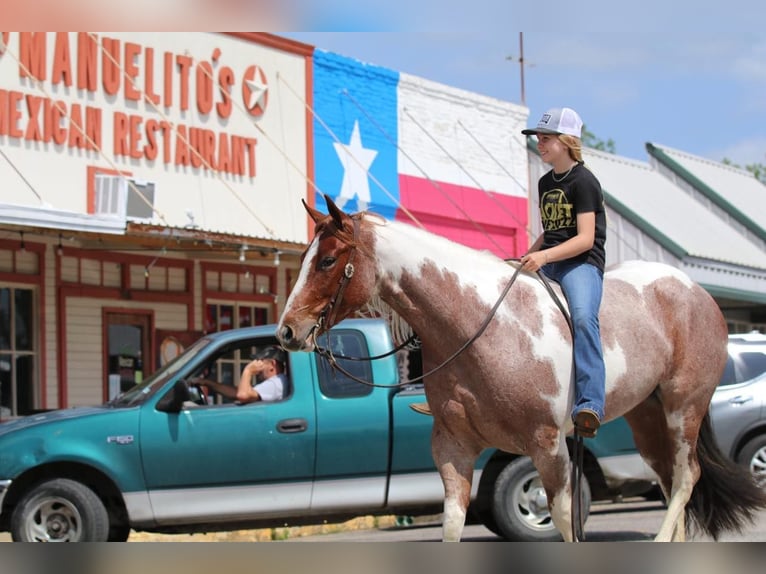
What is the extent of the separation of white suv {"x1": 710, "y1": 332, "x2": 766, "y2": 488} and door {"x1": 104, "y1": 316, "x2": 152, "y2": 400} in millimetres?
9047

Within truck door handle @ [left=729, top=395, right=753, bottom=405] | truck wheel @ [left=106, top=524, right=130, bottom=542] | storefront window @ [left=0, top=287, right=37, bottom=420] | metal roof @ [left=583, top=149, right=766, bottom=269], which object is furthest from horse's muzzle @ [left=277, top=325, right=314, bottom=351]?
metal roof @ [left=583, top=149, right=766, bottom=269]

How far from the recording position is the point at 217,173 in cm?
1852

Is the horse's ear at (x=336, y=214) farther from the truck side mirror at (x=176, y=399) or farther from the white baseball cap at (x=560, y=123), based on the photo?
the truck side mirror at (x=176, y=399)

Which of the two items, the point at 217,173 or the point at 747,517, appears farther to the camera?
the point at 217,173

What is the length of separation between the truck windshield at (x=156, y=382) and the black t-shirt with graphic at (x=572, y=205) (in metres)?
5.00

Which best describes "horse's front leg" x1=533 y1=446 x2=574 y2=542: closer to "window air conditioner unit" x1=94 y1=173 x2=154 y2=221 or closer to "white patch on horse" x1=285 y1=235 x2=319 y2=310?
"white patch on horse" x1=285 y1=235 x2=319 y2=310

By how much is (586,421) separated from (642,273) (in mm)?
1264

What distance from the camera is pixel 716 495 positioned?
6.82m

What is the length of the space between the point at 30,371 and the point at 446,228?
869 centimetres

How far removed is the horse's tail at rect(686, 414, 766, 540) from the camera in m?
6.82

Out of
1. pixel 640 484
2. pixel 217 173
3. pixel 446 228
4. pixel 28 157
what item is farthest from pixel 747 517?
pixel 446 228

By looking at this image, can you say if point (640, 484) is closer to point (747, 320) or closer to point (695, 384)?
point (695, 384)

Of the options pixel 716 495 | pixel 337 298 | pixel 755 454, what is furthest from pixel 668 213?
pixel 337 298
